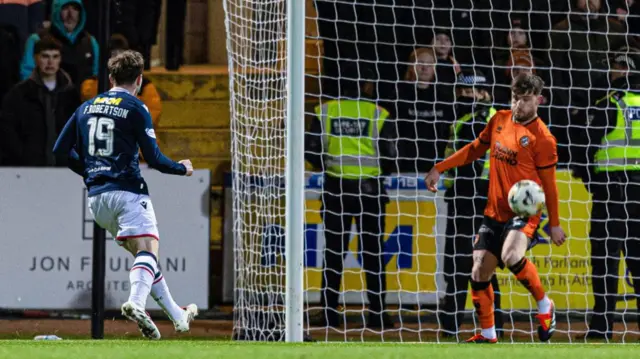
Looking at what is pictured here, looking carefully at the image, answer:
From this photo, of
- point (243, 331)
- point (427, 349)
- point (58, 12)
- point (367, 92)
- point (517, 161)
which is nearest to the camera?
point (427, 349)

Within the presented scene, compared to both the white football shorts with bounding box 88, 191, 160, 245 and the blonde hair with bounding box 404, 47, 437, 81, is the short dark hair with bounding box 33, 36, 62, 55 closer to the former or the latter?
the blonde hair with bounding box 404, 47, 437, 81

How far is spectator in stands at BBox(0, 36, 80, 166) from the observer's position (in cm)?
1049

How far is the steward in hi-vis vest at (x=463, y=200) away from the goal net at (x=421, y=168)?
0.01m

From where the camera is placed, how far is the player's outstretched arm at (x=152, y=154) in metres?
6.91

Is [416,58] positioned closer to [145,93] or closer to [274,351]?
[145,93]

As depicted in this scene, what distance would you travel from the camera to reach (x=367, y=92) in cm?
1002

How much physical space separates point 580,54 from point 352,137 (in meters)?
2.08

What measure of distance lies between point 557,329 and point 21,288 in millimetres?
3913

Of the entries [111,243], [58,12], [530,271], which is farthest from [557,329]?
[58,12]

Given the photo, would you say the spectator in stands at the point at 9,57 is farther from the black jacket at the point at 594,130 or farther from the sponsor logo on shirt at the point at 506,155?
the sponsor logo on shirt at the point at 506,155

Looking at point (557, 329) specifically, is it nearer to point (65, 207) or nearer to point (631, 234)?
point (631, 234)

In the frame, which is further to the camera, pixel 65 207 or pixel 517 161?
pixel 65 207

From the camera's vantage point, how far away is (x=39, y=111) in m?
10.5

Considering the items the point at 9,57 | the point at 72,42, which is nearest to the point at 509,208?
the point at 72,42
